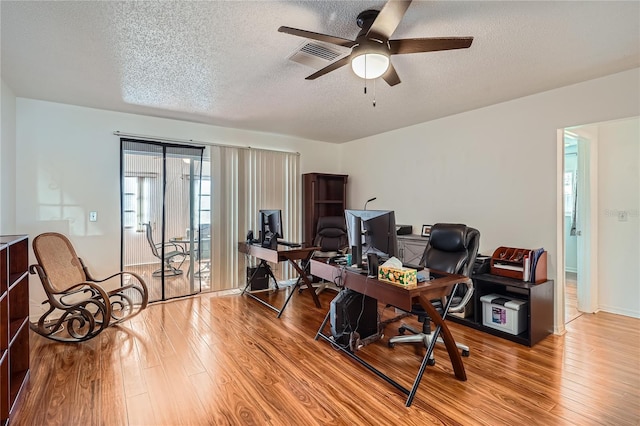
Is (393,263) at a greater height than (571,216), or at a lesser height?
lesser

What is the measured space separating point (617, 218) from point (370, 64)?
12.1ft

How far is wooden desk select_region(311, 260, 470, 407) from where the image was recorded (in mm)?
2064

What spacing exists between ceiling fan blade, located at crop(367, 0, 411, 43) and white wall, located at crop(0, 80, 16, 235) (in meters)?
3.28

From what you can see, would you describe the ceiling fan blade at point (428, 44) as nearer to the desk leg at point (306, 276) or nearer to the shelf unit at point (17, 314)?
the desk leg at point (306, 276)

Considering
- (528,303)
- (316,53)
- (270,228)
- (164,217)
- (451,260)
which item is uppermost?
(316,53)

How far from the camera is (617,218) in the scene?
3664mm

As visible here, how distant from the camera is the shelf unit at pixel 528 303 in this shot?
290 centimetres

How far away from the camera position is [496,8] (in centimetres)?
185

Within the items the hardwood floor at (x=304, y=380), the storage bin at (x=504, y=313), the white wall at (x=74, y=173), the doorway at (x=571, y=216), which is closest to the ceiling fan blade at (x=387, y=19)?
the hardwood floor at (x=304, y=380)

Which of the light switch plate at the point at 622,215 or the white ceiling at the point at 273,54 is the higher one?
the white ceiling at the point at 273,54

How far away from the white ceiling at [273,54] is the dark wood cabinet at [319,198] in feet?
5.28

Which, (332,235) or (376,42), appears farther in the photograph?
(332,235)

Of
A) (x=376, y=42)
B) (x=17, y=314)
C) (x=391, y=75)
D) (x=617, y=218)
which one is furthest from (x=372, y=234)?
(x=617, y=218)

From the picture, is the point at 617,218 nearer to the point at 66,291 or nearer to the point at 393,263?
the point at 393,263
